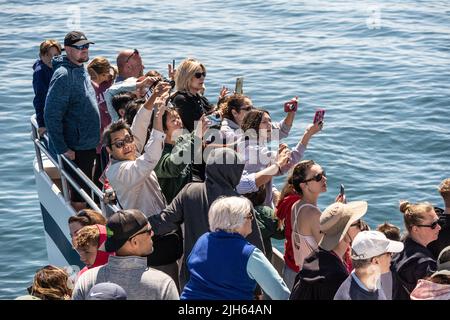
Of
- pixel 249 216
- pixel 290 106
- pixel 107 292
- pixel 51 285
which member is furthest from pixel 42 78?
pixel 107 292

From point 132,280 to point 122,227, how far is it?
440 mm

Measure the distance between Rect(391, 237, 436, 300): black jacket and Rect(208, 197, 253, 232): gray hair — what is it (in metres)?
1.47

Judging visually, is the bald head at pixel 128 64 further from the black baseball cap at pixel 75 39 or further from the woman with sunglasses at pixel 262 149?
the woman with sunglasses at pixel 262 149

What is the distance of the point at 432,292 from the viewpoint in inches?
260

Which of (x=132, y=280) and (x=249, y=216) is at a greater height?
(x=249, y=216)

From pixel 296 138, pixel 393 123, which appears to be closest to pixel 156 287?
pixel 296 138

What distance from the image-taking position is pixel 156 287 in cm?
651

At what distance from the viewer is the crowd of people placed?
6.71 meters

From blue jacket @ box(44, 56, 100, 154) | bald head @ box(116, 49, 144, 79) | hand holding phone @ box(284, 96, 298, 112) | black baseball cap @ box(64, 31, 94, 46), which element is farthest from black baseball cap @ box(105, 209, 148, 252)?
bald head @ box(116, 49, 144, 79)

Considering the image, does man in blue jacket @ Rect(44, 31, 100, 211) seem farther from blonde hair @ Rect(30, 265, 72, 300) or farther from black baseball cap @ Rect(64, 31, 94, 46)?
blonde hair @ Rect(30, 265, 72, 300)

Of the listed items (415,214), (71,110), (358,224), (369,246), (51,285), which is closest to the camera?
(369,246)

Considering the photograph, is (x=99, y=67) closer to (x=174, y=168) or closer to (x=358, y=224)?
(x=174, y=168)
